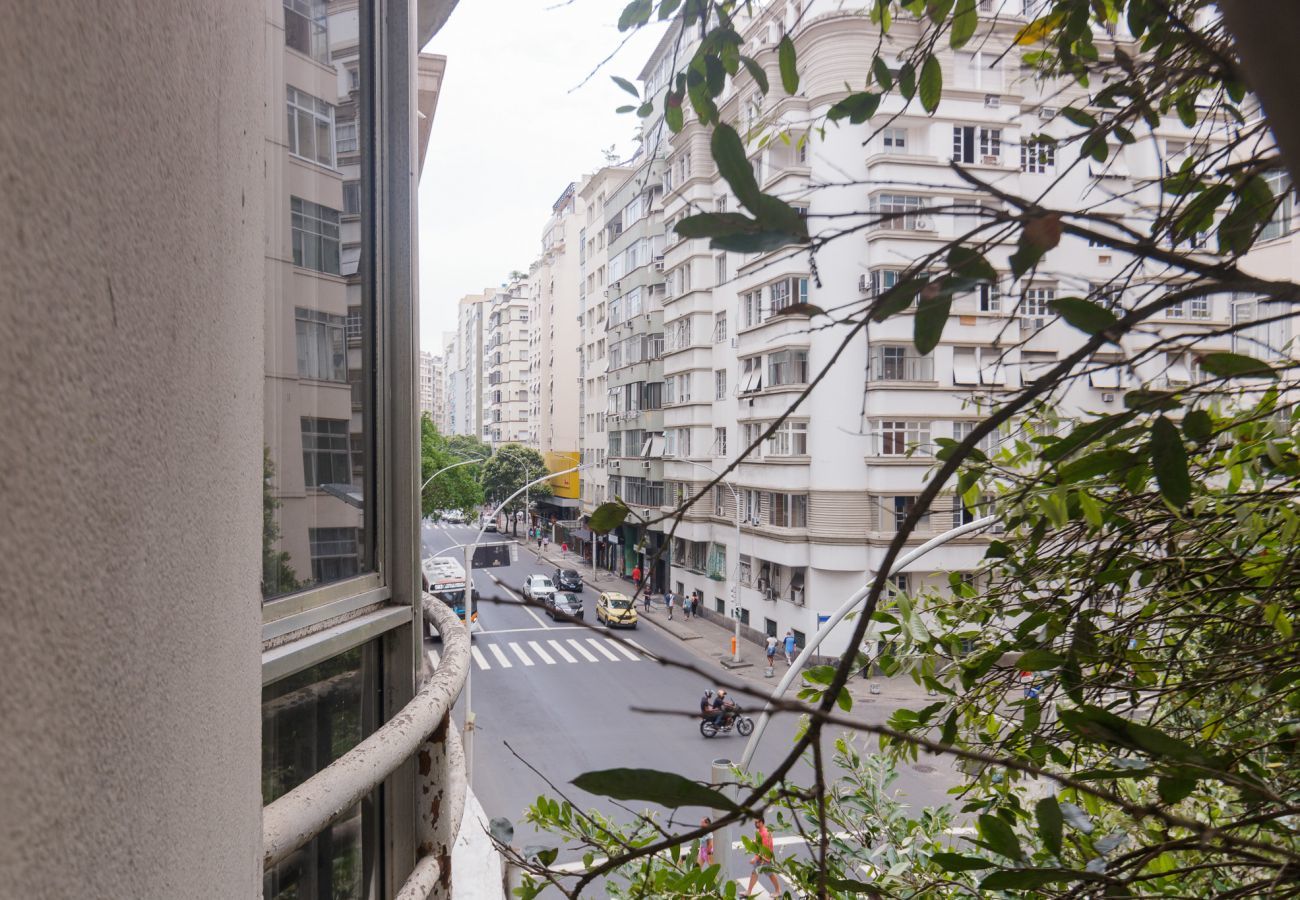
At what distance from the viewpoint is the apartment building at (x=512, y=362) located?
5534 cm

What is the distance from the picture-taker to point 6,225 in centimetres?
57

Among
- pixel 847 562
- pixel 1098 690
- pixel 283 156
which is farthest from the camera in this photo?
pixel 847 562

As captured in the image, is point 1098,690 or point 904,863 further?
point 904,863

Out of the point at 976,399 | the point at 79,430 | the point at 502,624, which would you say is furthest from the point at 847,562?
the point at 79,430

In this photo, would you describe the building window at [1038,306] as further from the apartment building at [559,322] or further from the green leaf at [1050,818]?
the apartment building at [559,322]

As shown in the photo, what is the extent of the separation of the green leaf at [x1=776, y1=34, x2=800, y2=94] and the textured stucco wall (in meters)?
1.22

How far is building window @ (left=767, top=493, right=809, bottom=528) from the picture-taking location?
16641 mm

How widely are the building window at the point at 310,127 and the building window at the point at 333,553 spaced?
783mm

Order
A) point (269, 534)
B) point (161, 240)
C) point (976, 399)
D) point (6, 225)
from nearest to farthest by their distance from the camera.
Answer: point (6, 225) < point (161, 240) < point (269, 534) < point (976, 399)

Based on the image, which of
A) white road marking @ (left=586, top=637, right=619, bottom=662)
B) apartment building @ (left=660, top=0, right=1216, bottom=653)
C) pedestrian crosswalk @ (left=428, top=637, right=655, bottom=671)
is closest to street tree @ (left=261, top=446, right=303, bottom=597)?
apartment building @ (left=660, top=0, right=1216, bottom=653)

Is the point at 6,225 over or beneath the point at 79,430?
over

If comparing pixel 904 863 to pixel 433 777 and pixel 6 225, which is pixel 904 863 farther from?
pixel 6 225

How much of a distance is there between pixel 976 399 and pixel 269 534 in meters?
1.79

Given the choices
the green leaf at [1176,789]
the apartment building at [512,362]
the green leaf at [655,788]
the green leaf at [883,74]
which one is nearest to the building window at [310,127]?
the green leaf at [883,74]
